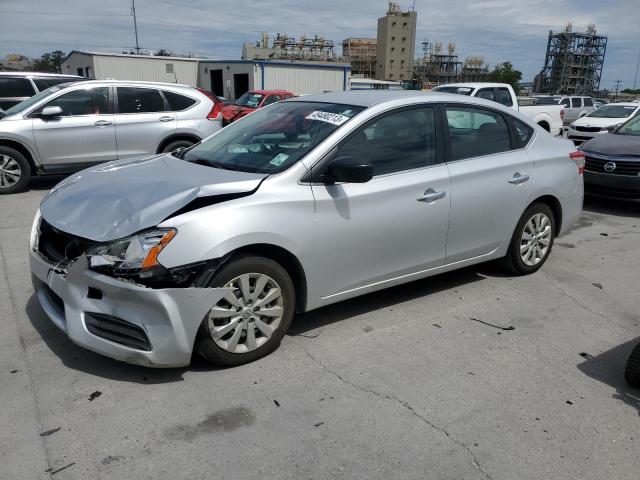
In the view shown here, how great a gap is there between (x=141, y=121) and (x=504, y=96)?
979 centimetres

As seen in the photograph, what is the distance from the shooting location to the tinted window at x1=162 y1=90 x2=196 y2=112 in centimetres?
937

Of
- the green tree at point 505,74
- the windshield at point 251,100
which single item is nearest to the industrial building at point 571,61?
the green tree at point 505,74

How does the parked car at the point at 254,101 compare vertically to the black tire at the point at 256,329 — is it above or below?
above

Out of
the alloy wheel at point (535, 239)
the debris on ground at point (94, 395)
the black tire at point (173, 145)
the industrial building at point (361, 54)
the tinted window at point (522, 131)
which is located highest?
the industrial building at point (361, 54)

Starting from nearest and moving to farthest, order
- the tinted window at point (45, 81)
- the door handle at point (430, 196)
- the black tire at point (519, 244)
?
the door handle at point (430, 196)
the black tire at point (519, 244)
the tinted window at point (45, 81)

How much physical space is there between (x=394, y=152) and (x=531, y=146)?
1.71m

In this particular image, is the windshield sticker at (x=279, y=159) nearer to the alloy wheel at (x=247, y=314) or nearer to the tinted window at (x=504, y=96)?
the alloy wheel at (x=247, y=314)

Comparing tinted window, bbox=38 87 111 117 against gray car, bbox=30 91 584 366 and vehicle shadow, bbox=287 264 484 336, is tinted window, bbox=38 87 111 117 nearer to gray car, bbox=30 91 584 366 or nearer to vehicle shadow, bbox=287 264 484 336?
gray car, bbox=30 91 584 366

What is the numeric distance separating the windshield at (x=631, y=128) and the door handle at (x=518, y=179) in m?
5.18

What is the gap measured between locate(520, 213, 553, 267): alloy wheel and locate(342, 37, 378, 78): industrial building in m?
144

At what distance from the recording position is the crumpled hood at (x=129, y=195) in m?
3.17

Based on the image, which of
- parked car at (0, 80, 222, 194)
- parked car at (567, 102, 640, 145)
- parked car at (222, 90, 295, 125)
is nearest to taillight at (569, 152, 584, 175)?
parked car at (0, 80, 222, 194)

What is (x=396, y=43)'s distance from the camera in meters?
137

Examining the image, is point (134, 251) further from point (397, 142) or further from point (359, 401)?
point (397, 142)
